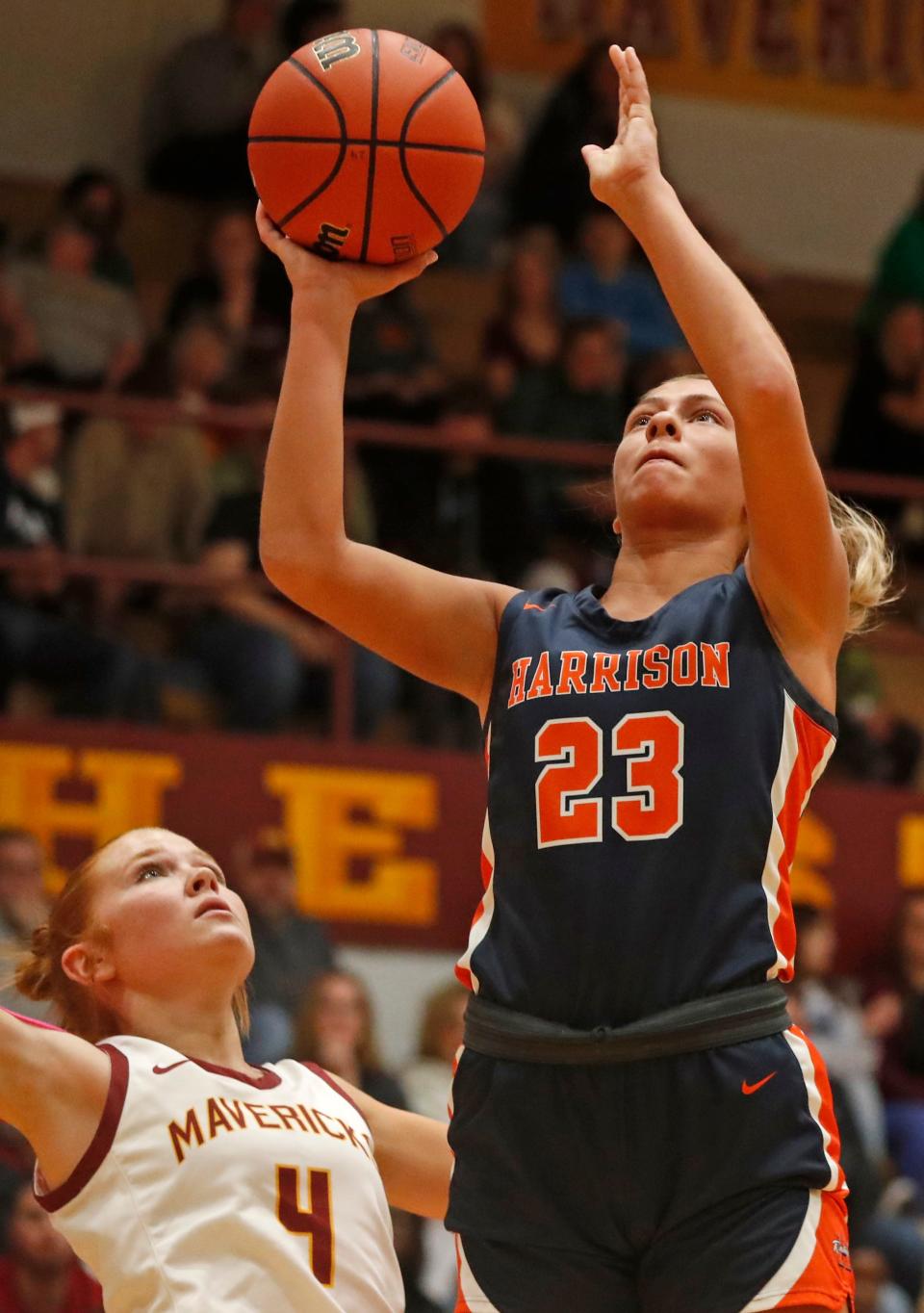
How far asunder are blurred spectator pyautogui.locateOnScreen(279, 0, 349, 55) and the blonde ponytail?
7.98 meters

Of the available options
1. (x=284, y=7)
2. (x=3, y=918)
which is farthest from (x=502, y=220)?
(x=3, y=918)

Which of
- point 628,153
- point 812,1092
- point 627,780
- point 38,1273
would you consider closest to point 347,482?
point 38,1273

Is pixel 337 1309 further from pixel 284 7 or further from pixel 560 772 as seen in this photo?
pixel 284 7

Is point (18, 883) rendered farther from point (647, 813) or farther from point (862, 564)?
point (647, 813)

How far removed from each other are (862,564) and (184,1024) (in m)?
1.43

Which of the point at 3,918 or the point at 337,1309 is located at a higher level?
the point at 337,1309

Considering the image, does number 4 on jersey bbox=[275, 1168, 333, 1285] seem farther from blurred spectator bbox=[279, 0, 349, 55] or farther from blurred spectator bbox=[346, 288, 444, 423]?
blurred spectator bbox=[279, 0, 349, 55]

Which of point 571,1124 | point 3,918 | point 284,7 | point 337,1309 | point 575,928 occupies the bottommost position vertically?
point 3,918

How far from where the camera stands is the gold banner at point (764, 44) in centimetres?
1325

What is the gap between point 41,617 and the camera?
8641 millimetres

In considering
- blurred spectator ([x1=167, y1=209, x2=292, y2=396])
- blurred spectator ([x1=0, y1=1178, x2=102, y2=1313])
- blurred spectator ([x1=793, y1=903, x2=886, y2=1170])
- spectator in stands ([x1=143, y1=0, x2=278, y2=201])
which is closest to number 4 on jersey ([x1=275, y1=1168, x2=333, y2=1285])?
blurred spectator ([x1=0, y1=1178, x2=102, y2=1313])

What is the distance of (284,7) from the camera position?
11.6 m

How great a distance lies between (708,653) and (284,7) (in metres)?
9.18

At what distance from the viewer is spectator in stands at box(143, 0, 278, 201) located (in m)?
11.3
